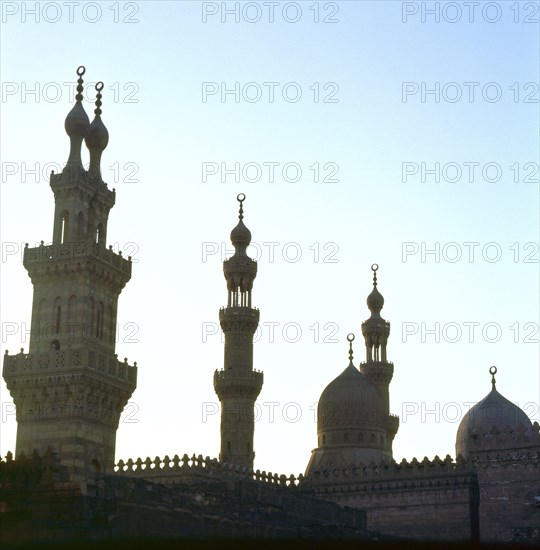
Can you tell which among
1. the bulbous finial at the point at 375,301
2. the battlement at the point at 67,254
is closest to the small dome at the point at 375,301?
the bulbous finial at the point at 375,301

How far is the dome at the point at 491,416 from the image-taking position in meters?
49.3

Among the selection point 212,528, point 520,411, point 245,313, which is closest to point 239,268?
point 245,313

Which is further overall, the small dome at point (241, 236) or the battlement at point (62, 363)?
the small dome at point (241, 236)

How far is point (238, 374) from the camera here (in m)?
50.4

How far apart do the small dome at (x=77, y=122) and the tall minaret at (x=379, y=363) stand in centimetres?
2565

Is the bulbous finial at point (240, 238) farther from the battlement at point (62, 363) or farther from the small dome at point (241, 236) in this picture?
the battlement at point (62, 363)

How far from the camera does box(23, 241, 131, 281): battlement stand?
38062 mm

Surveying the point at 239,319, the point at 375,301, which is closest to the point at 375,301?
the point at 375,301

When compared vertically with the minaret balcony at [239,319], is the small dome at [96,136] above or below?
above

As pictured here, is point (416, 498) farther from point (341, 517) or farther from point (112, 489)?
point (112, 489)

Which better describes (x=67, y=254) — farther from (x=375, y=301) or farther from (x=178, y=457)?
(x=375, y=301)

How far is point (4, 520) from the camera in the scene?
888 inches

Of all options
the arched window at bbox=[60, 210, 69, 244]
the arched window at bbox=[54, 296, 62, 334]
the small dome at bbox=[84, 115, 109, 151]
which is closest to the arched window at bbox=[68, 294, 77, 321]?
the arched window at bbox=[54, 296, 62, 334]

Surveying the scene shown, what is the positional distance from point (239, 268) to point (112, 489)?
2835 centimetres
